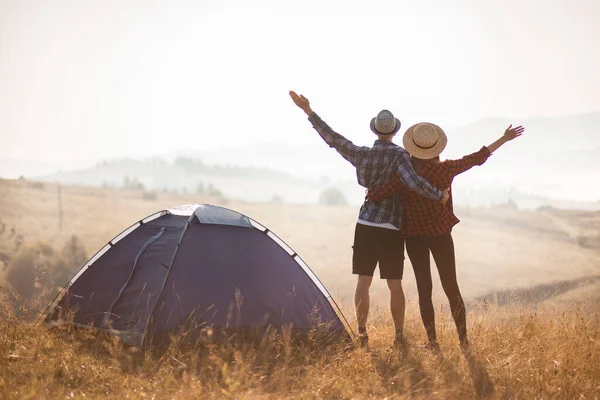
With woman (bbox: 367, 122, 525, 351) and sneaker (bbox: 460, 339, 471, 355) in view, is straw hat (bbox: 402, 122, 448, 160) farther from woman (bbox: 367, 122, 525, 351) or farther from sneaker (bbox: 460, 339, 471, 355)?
sneaker (bbox: 460, 339, 471, 355)

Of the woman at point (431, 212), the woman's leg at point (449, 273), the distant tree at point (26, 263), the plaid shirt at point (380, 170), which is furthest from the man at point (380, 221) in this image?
the distant tree at point (26, 263)

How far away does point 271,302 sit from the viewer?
7219 mm

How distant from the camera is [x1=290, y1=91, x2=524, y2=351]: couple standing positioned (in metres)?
6.53

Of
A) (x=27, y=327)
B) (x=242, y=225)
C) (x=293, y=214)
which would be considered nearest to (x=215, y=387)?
(x=242, y=225)

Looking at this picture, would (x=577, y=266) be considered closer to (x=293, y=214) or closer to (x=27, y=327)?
(x=293, y=214)

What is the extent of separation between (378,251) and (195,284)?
7.04ft

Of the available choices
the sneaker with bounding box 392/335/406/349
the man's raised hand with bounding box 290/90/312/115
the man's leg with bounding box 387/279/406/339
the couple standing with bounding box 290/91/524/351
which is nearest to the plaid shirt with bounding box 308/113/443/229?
the couple standing with bounding box 290/91/524/351

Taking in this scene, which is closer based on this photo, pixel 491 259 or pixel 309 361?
pixel 309 361

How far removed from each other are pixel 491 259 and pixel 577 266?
8.45m

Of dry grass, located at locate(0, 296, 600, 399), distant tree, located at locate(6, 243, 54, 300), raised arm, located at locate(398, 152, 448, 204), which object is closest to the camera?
dry grass, located at locate(0, 296, 600, 399)

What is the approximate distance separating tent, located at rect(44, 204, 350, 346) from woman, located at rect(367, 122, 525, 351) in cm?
134

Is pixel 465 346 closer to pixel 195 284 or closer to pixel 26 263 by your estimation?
pixel 195 284

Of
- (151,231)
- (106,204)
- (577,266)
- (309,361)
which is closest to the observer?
(309,361)

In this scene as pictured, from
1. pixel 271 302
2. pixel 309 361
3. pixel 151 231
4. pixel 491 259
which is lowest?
pixel 491 259
